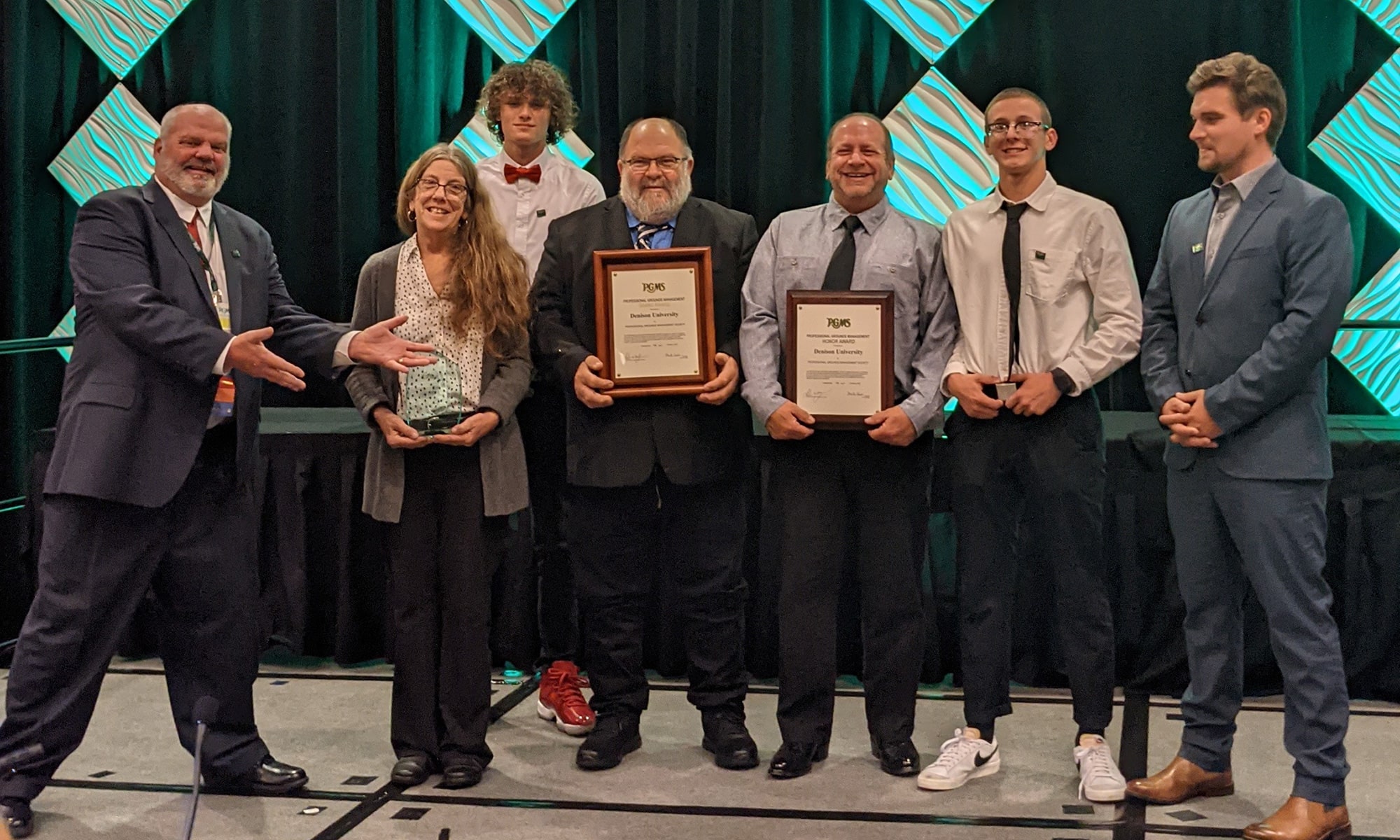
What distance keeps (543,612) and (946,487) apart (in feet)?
4.24

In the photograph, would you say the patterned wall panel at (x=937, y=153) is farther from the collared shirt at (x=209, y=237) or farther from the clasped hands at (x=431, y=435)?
the collared shirt at (x=209, y=237)

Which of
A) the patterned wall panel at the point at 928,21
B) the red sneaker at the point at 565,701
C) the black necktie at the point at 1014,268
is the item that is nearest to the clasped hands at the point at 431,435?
the red sneaker at the point at 565,701

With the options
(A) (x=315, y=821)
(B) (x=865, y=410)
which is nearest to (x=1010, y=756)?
(B) (x=865, y=410)

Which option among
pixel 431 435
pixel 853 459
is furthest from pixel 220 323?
pixel 853 459

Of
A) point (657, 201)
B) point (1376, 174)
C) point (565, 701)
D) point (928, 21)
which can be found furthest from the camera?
point (928, 21)

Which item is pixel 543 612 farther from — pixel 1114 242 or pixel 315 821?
pixel 1114 242

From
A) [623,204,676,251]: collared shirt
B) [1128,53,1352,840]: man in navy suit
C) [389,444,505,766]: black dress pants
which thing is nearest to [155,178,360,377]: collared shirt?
[389,444,505,766]: black dress pants

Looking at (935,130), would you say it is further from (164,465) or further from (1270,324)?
(164,465)

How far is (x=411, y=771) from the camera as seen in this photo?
3.46m

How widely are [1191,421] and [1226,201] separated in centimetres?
52

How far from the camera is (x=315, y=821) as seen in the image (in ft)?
10.7

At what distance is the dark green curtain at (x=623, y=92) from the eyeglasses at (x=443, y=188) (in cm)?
152

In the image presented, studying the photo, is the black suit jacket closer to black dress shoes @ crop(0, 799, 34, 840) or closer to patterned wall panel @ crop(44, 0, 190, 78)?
black dress shoes @ crop(0, 799, 34, 840)

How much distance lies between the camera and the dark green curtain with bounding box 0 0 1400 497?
4645 millimetres
